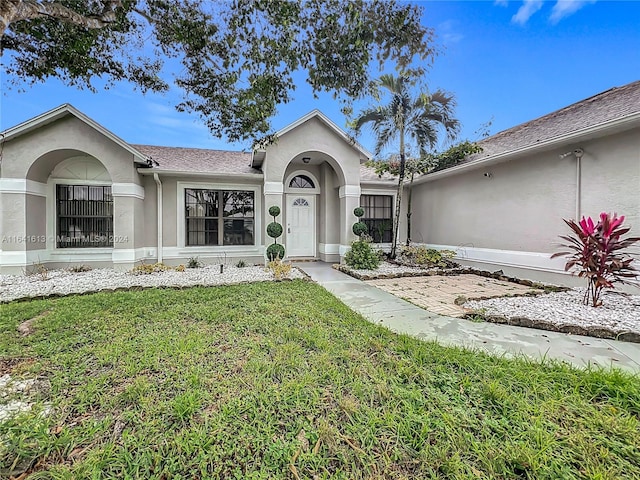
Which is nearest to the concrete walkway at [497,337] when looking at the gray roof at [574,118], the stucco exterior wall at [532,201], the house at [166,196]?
the stucco exterior wall at [532,201]

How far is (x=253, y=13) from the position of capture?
5.33m

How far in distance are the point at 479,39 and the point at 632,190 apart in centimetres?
592

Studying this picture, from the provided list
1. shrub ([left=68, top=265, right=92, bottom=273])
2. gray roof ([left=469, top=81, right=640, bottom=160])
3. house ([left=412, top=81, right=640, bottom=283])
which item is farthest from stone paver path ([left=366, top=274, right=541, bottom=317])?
shrub ([left=68, top=265, right=92, bottom=273])

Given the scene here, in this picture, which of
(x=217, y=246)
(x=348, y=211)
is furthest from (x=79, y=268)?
(x=348, y=211)

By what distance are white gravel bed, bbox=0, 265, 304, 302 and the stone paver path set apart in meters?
2.83

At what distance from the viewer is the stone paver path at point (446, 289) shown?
18.0 ft

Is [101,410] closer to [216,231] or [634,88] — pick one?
[216,231]

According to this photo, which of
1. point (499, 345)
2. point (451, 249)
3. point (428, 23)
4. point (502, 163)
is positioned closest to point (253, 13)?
point (428, 23)

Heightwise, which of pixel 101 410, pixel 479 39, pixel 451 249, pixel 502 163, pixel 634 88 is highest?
pixel 479 39

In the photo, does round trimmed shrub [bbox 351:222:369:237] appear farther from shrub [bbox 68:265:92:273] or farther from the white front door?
shrub [bbox 68:265:92:273]

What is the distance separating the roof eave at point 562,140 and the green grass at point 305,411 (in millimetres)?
5417

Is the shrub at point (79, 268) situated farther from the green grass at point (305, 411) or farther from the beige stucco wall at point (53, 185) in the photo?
the green grass at point (305, 411)

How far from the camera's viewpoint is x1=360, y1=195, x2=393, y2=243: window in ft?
39.8

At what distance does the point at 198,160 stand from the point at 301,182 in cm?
413
